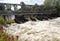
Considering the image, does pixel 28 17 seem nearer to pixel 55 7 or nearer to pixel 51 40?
pixel 55 7

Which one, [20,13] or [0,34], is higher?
[0,34]

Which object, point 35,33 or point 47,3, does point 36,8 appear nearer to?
point 47,3

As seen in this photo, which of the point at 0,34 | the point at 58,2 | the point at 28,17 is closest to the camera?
the point at 0,34

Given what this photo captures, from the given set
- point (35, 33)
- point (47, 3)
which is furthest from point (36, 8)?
point (35, 33)

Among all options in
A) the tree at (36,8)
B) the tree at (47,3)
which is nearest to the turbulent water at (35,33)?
the tree at (36,8)

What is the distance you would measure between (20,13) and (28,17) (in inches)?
28.1

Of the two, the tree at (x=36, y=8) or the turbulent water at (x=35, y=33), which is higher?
the turbulent water at (x=35, y=33)

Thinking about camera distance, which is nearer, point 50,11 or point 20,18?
point 20,18

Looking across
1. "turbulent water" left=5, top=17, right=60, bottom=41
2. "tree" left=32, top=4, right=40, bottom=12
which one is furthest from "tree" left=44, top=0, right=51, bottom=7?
"turbulent water" left=5, top=17, right=60, bottom=41

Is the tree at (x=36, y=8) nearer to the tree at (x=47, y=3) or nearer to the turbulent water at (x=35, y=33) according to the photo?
the tree at (x=47, y=3)

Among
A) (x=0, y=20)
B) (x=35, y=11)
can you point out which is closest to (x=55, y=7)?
(x=35, y=11)

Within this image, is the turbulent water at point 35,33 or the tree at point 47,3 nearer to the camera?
the turbulent water at point 35,33

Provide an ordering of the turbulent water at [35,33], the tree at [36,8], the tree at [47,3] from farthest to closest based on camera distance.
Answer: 1. the tree at [47,3]
2. the tree at [36,8]
3. the turbulent water at [35,33]

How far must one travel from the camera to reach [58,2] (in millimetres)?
22422
